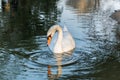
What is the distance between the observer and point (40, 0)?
28250mm

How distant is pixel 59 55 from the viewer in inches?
501

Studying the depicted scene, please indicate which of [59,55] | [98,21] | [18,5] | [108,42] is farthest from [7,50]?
[18,5]

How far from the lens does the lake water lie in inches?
426

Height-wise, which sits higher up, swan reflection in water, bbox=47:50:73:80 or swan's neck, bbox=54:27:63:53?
swan's neck, bbox=54:27:63:53

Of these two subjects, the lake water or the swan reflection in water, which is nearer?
the swan reflection in water

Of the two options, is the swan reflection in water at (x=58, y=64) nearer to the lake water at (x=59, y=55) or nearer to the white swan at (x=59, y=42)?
the lake water at (x=59, y=55)

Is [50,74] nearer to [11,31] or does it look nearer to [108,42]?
[108,42]

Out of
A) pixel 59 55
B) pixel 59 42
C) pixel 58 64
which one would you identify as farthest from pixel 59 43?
pixel 58 64

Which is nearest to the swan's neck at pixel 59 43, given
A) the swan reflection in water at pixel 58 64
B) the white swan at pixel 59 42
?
the white swan at pixel 59 42

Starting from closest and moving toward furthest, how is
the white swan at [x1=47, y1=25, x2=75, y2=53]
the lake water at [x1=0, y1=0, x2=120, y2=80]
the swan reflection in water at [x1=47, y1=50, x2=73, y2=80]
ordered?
the swan reflection in water at [x1=47, y1=50, x2=73, y2=80] < the lake water at [x1=0, y1=0, x2=120, y2=80] < the white swan at [x1=47, y1=25, x2=75, y2=53]

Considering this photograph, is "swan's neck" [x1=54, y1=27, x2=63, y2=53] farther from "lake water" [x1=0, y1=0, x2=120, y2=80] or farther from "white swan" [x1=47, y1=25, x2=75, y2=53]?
"lake water" [x1=0, y1=0, x2=120, y2=80]

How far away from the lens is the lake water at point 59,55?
1083cm

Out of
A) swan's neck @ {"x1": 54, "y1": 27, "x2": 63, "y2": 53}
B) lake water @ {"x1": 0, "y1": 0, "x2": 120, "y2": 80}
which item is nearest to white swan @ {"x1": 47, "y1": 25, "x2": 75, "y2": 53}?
swan's neck @ {"x1": 54, "y1": 27, "x2": 63, "y2": 53}

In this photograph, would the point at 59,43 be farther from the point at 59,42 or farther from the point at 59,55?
the point at 59,55
